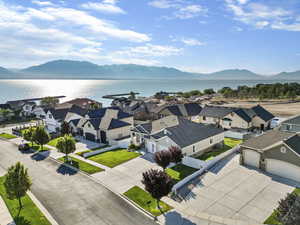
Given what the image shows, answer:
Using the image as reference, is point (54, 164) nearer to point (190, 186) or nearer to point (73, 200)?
point (73, 200)

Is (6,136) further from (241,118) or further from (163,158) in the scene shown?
(241,118)

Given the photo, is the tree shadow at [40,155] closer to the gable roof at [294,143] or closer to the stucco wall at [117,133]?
the stucco wall at [117,133]

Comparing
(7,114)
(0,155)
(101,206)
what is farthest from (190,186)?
(7,114)

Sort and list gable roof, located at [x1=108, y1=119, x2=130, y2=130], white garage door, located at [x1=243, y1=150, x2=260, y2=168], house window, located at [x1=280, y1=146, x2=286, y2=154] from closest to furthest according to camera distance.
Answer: house window, located at [x1=280, y1=146, x2=286, y2=154] → white garage door, located at [x1=243, y1=150, x2=260, y2=168] → gable roof, located at [x1=108, y1=119, x2=130, y2=130]

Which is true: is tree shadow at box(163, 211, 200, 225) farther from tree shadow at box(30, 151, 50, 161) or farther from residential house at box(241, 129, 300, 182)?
tree shadow at box(30, 151, 50, 161)

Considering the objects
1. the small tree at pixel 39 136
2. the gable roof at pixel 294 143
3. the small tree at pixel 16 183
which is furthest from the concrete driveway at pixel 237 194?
the small tree at pixel 39 136

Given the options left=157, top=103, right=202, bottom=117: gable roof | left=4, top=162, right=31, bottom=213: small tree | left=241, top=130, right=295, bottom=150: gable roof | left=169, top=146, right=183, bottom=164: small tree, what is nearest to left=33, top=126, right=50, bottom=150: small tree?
left=4, top=162, right=31, bottom=213: small tree

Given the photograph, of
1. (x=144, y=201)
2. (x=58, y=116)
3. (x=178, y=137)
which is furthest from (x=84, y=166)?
(x=58, y=116)
